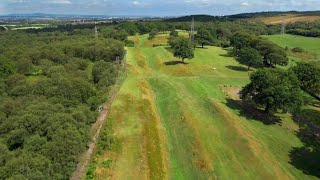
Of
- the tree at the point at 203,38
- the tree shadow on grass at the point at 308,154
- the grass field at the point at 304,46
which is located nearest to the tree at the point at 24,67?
the tree at the point at 203,38

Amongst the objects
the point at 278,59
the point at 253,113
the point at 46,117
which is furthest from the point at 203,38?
the point at 46,117

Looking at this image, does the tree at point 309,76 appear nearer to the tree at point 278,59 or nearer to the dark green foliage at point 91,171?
the tree at point 278,59

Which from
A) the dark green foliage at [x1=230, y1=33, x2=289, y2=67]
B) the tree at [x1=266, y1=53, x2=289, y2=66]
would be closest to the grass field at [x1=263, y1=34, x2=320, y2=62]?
the dark green foliage at [x1=230, y1=33, x2=289, y2=67]

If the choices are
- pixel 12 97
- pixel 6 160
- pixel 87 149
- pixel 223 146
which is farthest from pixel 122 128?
pixel 12 97

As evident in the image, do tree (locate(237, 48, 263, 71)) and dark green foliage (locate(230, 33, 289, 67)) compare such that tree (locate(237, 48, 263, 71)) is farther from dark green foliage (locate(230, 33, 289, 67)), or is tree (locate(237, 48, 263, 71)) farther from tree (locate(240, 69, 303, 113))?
tree (locate(240, 69, 303, 113))

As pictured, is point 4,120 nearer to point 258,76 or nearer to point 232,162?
point 232,162

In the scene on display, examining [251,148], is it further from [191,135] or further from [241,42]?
[241,42]

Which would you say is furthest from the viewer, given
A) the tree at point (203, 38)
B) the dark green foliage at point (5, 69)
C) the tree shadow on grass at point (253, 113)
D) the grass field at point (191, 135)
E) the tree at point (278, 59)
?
the tree at point (203, 38)
